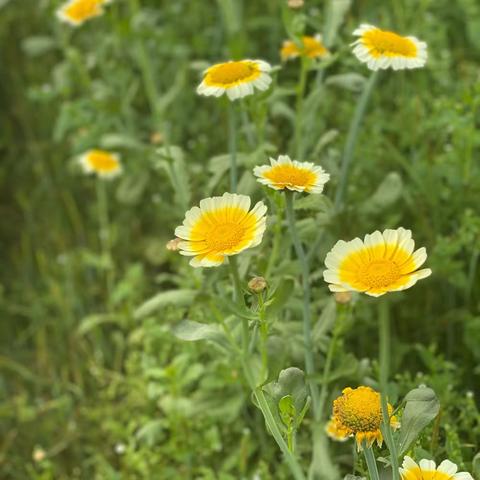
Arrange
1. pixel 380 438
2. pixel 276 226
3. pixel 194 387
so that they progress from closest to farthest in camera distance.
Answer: pixel 380 438 < pixel 276 226 < pixel 194 387

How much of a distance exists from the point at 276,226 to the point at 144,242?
4.39 ft

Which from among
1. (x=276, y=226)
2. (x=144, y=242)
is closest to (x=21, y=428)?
(x=144, y=242)

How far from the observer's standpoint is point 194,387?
2.40 m

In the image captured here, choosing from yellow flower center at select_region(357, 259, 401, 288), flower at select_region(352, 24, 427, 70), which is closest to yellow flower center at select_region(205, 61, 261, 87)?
flower at select_region(352, 24, 427, 70)

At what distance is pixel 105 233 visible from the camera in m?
2.92

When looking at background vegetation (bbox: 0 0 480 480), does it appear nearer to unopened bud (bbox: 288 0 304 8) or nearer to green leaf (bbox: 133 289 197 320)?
green leaf (bbox: 133 289 197 320)

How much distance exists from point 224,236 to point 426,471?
49 centimetres

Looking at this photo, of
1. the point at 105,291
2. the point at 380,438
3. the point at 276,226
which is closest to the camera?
the point at 380,438

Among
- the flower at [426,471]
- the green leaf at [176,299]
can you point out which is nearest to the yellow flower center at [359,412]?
the flower at [426,471]

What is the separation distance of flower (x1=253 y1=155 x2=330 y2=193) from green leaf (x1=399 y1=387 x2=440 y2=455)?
38cm

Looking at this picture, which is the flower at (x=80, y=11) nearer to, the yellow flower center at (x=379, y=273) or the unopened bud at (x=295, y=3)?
the unopened bud at (x=295, y=3)

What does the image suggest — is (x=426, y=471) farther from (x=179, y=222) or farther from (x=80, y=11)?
(x=80, y=11)

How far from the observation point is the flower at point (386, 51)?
5.64 ft

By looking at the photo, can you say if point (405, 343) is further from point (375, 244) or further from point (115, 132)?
point (115, 132)
